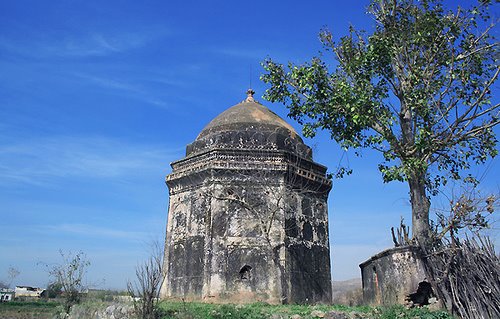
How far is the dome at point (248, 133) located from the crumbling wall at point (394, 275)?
5276mm

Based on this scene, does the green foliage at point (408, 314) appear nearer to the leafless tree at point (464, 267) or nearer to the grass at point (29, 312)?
the leafless tree at point (464, 267)

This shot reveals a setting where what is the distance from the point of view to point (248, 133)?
14.8m

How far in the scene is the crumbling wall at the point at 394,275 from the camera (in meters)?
9.98

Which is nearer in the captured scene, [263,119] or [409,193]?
[409,193]

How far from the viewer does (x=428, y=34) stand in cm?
1022

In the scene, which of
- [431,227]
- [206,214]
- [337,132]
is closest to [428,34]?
[337,132]

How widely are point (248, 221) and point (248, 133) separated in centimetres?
323

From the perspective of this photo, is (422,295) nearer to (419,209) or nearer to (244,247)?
(419,209)

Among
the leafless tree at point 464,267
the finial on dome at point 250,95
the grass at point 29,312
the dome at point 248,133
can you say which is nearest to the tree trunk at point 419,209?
the leafless tree at point 464,267

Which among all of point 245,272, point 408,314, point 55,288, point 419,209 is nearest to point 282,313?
point 408,314

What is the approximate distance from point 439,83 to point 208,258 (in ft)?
26.6

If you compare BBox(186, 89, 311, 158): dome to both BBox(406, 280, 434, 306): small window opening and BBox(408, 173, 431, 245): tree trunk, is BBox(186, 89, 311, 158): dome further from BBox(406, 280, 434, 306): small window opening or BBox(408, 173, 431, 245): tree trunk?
BBox(406, 280, 434, 306): small window opening

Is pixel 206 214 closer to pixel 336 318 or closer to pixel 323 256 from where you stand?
pixel 323 256

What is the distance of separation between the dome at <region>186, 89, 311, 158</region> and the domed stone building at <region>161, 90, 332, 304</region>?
0.04 metres
